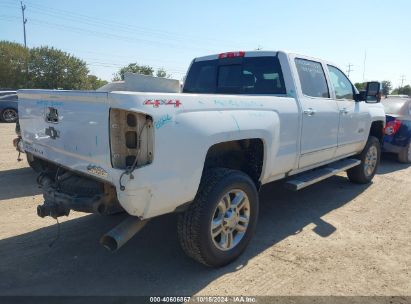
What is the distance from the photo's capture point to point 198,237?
303 centimetres

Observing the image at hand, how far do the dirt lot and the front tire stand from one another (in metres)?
0.19

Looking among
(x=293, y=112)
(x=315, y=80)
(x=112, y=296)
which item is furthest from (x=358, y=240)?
(x=112, y=296)

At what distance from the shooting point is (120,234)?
279cm

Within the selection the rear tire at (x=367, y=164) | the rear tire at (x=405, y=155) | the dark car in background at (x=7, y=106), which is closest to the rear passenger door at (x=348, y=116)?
the rear tire at (x=367, y=164)

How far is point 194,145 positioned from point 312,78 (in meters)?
2.57

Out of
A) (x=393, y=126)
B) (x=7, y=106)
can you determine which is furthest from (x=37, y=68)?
(x=393, y=126)

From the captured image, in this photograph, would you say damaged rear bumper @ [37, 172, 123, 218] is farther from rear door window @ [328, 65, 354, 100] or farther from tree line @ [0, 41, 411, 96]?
tree line @ [0, 41, 411, 96]

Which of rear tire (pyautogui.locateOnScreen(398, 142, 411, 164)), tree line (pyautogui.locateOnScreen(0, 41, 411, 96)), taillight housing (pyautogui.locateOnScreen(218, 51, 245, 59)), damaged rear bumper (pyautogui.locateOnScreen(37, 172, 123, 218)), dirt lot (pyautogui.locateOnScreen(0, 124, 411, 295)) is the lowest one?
dirt lot (pyautogui.locateOnScreen(0, 124, 411, 295))

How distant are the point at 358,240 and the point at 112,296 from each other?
2.71 meters

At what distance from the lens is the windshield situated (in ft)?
14.3

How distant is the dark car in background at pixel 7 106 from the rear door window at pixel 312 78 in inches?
613

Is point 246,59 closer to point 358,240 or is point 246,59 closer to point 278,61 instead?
point 278,61

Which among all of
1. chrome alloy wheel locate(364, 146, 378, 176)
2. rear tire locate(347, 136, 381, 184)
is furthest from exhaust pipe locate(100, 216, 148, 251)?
chrome alloy wheel locate(364, 146, 378, 176)

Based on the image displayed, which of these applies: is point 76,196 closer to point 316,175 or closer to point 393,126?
point 316,175
